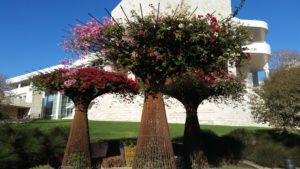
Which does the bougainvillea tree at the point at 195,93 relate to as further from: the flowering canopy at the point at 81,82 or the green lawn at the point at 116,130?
→ the green lawn at the point at 116,130

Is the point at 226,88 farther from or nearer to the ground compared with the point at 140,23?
nearer to the ground

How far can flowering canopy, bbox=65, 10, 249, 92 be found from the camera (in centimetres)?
680

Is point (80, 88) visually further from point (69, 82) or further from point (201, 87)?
point (201, 87)

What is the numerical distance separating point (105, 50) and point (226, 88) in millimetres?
6571

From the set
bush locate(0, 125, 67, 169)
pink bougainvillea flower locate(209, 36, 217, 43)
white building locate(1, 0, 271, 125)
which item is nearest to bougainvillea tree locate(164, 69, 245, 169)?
pink bougainvillea flower locate(209, 36, 217, 43)

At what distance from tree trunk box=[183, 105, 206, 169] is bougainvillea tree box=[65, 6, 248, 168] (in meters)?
5.06

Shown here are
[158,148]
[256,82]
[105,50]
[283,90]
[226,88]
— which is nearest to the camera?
[158,148]

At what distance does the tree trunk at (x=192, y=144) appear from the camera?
471 inches

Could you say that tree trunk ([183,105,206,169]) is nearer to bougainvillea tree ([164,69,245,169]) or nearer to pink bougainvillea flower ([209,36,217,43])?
bougainvillea tree ([164,69,245,169])

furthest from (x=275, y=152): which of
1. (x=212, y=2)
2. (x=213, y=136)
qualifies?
(x=212, y=2)

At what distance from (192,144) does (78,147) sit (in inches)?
170

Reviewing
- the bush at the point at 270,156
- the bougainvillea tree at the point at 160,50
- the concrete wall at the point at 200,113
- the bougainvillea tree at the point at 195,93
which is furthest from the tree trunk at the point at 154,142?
the concrete wall at the point at 200,113

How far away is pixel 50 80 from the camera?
11383 mm

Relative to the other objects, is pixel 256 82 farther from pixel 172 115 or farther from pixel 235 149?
pixel 235 149
